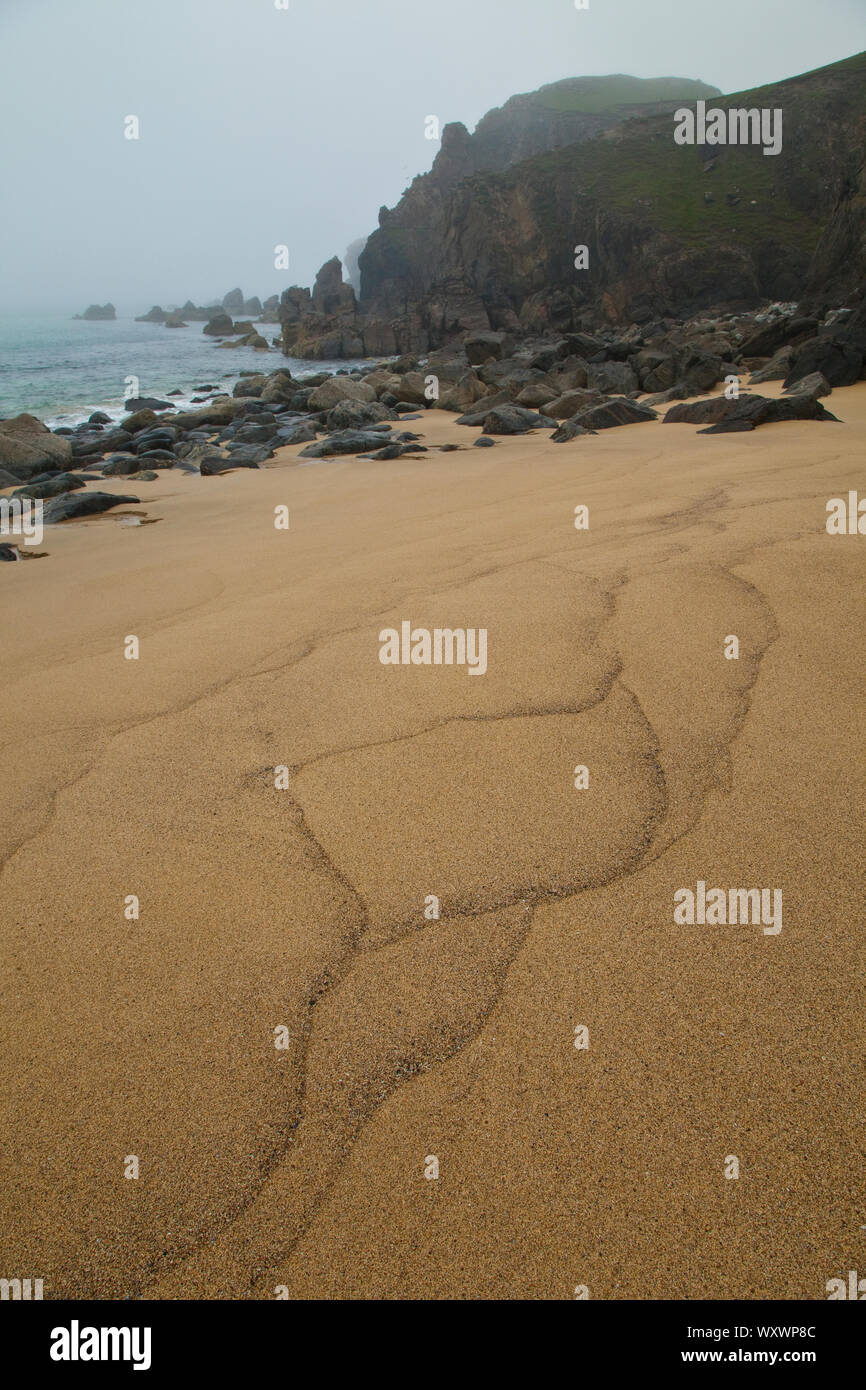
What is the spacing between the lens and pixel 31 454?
1026 centimetres

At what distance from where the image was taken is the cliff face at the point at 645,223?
3422cm

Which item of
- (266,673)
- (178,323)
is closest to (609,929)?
(266,673)

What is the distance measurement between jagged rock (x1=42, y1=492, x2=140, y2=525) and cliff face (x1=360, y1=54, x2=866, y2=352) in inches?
1355

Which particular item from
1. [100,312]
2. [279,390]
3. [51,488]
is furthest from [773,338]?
[100,312]

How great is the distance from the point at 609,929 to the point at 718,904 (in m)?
0.21

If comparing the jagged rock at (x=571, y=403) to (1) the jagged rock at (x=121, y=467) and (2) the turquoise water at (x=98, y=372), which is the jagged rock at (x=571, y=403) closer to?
(1) the jagged rock at (x=121, y=467)

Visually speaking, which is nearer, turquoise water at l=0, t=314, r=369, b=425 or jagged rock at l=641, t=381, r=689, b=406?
jagged rock at l=641, t=381, r=689, b=406

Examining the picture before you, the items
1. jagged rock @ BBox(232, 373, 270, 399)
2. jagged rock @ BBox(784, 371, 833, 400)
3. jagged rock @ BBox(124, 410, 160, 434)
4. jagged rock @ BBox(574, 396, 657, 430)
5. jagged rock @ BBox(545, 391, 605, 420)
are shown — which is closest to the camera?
jagged rock @ BBox(784, 371, 833, 400)

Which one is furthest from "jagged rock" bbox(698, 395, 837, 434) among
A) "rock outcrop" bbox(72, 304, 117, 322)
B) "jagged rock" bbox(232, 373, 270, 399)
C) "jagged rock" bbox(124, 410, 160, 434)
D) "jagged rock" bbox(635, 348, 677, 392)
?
"rock outcrop" bbox(72, 304, 117, 322)

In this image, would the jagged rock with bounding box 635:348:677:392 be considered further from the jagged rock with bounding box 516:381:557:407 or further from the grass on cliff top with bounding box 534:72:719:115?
the grass on cliff top with bounding box 534:72:719:115

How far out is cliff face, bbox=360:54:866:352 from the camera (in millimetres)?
34219

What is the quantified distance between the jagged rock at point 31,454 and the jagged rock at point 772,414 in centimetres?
876

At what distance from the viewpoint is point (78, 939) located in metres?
1.31

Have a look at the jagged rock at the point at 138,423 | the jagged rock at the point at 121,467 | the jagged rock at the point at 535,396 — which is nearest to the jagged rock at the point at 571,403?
the jagged rock at the point at 535,396
